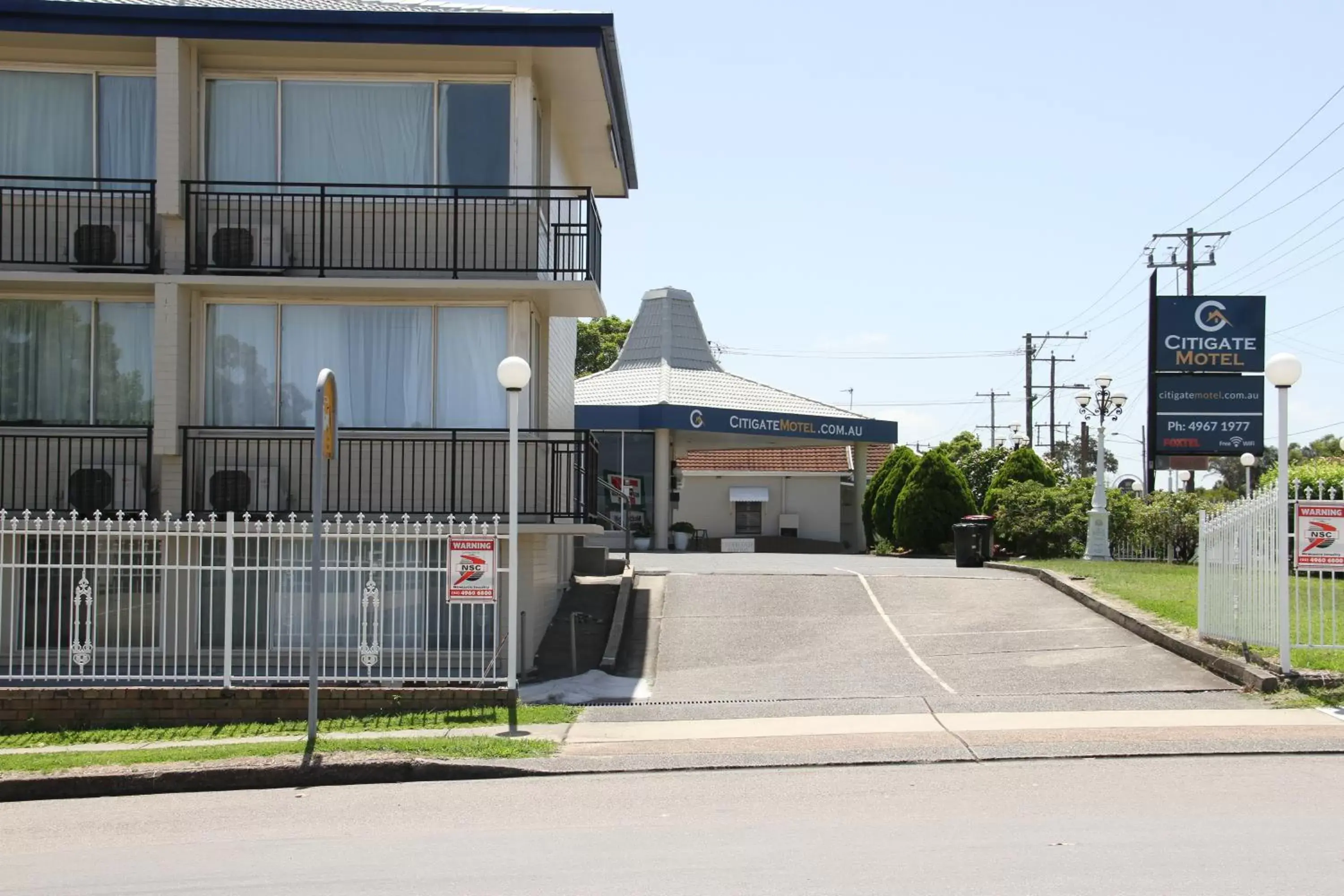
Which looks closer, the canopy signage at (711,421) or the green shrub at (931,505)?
the green shrub at (931,505)

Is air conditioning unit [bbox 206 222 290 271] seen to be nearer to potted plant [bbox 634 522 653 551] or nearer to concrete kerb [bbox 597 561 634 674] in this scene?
concrete kerb [bbox 597 561 634 674]

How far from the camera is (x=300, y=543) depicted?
16578 mm

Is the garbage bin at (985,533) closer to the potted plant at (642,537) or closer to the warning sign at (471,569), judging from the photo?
the potted plant at (642,537)

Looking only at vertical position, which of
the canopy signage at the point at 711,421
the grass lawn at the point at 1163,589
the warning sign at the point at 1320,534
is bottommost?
the grass lawn at the point at 1163,589

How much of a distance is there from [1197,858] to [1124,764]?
10.2ft

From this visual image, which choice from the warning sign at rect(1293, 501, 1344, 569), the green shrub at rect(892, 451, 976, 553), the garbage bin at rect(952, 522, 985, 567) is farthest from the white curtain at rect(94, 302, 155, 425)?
the green shrub at rect(892, 451, 976, 553)

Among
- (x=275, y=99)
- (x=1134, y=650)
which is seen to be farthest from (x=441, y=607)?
(x=1134, y=650)

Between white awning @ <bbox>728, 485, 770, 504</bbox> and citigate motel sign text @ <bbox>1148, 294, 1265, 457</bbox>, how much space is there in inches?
691

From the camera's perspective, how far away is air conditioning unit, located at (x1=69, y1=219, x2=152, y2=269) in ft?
54.9

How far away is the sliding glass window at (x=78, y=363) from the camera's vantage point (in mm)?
17234

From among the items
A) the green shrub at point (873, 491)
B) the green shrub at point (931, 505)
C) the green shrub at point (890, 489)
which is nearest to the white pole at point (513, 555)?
the green shrub at point (931, 505)

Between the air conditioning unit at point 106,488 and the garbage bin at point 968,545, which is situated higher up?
the air conditioning unit at point 106,488

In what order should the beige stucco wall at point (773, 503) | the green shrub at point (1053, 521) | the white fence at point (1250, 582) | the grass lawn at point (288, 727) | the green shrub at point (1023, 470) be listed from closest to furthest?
the grass lawn at point (288, 727) → the white fence at point (1250, 582) → the green shrub at point (1053, 521) → the green shrub at point (1023, 470) → the beige stucco wall at point (773, 503)

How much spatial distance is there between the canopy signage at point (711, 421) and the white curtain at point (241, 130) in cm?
1745
